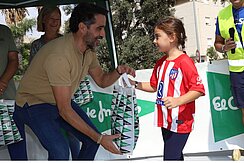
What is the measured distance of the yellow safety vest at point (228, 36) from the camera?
3843 millimetres

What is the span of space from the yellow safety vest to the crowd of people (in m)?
0.91

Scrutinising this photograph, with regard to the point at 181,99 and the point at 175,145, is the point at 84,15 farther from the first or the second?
the point at 175,145

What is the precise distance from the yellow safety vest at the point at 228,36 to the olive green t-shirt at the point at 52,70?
1569 mm

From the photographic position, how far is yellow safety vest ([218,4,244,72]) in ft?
12.6

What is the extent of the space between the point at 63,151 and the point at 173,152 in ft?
2.79

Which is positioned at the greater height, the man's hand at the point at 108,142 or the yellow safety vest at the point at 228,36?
the yellow safety vest at the point at 228,36

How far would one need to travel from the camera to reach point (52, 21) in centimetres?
392

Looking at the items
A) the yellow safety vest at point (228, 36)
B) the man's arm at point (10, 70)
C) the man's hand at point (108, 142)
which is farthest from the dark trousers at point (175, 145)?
the man's arm at point (10, 70)

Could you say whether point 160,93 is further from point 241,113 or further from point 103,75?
point 241,113

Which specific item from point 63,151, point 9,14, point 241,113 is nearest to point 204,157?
point 241,113

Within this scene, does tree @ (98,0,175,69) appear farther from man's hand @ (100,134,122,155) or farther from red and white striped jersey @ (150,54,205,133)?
man's hand @ (100,134,122,155)

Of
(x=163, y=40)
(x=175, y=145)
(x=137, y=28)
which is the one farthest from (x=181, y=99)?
(x=137, y=28)

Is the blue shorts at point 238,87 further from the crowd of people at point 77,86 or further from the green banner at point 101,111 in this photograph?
the green banner at point 101,111

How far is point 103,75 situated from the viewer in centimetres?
342
